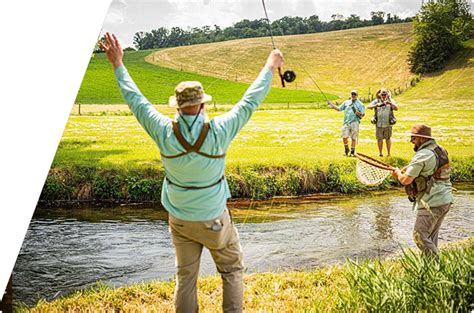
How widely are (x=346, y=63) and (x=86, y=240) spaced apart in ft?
18.6

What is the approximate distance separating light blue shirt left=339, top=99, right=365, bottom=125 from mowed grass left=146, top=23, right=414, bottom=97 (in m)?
0.36

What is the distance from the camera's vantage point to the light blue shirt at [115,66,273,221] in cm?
262

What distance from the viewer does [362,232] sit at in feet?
22.4

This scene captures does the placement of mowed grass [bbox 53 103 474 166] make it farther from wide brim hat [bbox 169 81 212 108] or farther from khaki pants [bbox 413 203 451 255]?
wide brim hat [bbox 169 81 212 108]

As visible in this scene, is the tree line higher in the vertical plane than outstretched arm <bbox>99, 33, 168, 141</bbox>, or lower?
higher

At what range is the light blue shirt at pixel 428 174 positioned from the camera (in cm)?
411

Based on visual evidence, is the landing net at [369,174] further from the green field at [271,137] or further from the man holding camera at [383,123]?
the man holding camera at [383,123]

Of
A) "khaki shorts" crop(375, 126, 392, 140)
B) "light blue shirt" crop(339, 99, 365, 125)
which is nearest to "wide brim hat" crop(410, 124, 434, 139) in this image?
"light blue shirt" crop(339, 99, 365, 125)

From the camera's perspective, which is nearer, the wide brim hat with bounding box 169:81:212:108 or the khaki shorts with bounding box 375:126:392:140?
the wide brim hat with bounding box 169:81:212:108

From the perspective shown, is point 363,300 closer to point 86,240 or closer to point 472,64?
point 86,240

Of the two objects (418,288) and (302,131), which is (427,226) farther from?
(302,131)

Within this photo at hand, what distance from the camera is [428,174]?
4.18m

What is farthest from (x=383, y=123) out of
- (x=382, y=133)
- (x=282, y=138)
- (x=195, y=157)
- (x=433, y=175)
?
(x=195, y=157)

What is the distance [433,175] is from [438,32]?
4789mm
